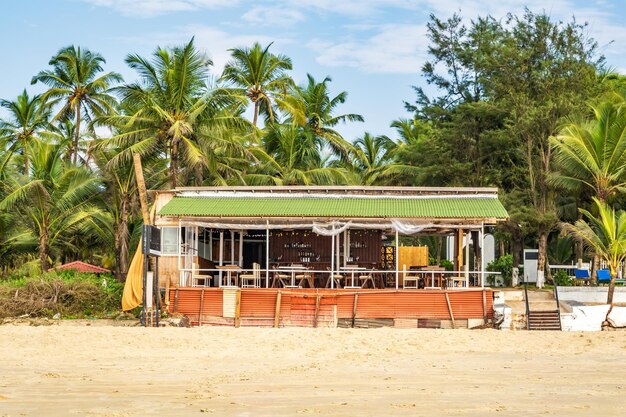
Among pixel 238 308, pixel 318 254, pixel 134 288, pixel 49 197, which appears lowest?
pixel 238 308

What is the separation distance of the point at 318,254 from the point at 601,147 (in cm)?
1131

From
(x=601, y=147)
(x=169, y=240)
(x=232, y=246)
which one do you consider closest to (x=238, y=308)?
(x=169, y=240)

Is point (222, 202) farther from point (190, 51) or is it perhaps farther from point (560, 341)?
point (560, 341)

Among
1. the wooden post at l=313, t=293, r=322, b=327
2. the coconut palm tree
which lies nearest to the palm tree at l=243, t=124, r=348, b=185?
the coconut palm tree

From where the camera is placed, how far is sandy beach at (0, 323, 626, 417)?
14.3m

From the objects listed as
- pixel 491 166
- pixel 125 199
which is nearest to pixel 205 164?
pixel 125 199

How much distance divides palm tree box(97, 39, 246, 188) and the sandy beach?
→ 1054 cm

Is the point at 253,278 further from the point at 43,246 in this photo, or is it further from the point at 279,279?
the point at 43,246

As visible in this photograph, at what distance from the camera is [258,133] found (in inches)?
1826

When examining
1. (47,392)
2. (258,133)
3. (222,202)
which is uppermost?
(258,133)

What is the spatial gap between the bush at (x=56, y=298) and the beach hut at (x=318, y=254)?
1.99 meters

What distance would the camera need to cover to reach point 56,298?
29.1 m

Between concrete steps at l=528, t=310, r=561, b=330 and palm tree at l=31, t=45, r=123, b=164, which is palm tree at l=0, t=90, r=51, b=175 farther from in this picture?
concrete steps at l=528, t=310, r=561, b=330

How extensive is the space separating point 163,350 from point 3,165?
21129 mm
